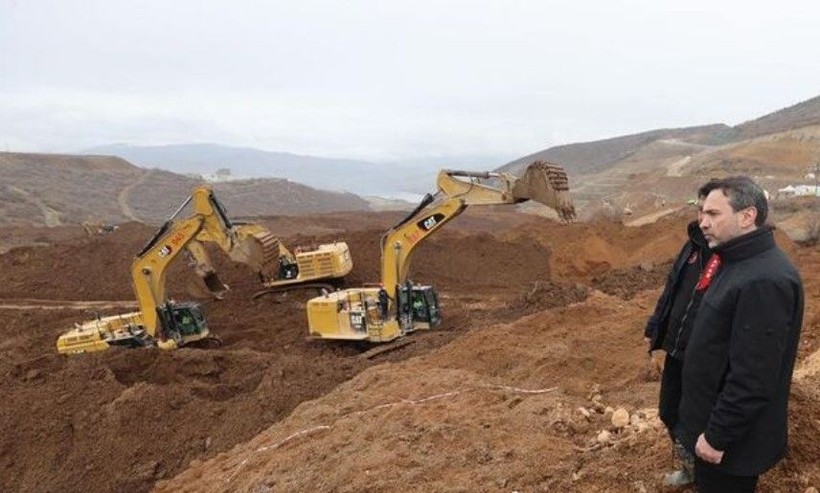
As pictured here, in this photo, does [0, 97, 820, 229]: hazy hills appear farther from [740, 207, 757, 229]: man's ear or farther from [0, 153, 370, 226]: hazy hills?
[740, 207, 757, 229]: man's ear

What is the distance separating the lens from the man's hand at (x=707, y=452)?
297cm

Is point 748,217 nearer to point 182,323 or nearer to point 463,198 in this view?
point 463,198

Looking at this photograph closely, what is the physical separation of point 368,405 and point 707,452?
488 cm

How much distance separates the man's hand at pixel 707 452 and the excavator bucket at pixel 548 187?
275 inches

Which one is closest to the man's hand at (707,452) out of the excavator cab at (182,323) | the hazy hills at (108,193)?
the excavator cab at (182,323)

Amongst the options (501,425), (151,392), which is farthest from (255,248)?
(501,425)

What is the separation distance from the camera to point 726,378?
297cm

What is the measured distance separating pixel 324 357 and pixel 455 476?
269 inches

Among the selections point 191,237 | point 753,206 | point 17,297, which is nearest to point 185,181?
point 17,297

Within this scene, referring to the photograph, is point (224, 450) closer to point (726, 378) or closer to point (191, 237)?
point (191, 237)

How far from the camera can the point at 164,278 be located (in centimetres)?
1270

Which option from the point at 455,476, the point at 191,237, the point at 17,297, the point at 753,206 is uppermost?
the point at 753,206

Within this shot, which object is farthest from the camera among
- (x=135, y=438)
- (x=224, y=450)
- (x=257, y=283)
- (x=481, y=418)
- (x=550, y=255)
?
(x=550, y=255)

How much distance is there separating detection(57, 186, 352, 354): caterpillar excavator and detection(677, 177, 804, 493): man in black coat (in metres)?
10.7
